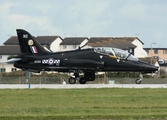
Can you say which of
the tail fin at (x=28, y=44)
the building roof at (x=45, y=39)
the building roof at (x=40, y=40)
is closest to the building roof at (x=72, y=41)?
the building roof at (x=45, y=39)

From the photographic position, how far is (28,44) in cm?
4262

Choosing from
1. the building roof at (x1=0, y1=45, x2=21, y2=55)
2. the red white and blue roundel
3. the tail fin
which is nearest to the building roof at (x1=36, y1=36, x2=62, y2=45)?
the building roof at (x1=0, y1=45, x2=21, y2=55)

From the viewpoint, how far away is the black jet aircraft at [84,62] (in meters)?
39.9

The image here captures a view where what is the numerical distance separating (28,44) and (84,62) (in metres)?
5.11

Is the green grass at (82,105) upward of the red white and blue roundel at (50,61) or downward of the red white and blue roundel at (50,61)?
downward

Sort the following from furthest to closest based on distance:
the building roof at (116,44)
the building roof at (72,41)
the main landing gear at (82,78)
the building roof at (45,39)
Result: the building roof at (72,41), the building roof at (45,39), the building roof at (116,44), the main landing gear at (82,78)

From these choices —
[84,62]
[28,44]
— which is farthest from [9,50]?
[84,62]

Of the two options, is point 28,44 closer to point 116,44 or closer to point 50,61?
point 50,61

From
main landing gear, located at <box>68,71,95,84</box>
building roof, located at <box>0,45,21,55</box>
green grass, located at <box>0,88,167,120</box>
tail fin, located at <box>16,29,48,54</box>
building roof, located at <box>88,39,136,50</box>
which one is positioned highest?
building roof, located at <box>88,39,136,50</box>

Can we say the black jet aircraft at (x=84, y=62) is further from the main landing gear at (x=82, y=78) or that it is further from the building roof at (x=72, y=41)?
the building roof at (x=72, y=41)

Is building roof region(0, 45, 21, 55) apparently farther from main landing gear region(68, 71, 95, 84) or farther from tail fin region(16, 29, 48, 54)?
main landing gear region(68, 71, 95, 84)

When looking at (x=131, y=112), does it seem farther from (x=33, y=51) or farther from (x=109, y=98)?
(x=33, y=51)

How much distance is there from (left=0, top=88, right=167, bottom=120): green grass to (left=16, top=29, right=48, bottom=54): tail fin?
13.3 metres

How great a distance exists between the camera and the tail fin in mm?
42312
